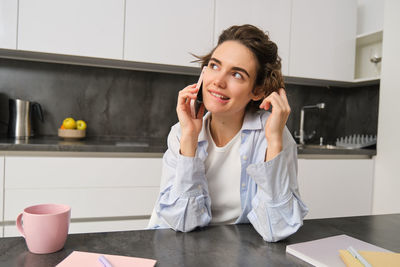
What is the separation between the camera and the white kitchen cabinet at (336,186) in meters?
2.43

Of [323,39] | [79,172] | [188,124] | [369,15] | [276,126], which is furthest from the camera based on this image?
[369,15]

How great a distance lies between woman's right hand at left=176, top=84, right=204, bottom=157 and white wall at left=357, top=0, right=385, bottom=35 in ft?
7.54

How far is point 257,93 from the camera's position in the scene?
1.28 m

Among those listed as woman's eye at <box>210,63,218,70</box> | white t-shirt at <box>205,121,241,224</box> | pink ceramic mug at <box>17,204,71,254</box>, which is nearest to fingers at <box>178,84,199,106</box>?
woman's eye at <box>210,63,218,70</box>

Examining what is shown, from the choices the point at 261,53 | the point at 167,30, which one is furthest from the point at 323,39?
the point at 261,53

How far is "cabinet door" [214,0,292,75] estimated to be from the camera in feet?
8.00

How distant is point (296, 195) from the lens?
1.00 m

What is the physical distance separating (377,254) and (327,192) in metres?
1.92

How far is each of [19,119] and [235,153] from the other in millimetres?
1632

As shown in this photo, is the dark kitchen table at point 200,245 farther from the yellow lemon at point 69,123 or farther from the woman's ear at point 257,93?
the yellow lemon at point 69,123

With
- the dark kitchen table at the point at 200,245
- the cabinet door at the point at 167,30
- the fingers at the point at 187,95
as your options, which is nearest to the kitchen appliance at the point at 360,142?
the cabinet door at the point at 167,30

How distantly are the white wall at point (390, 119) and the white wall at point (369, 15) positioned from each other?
0.29 metres

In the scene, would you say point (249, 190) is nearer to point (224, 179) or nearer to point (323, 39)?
point (224, 179)

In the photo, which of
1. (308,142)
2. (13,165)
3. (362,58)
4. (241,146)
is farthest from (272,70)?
(362,58)
